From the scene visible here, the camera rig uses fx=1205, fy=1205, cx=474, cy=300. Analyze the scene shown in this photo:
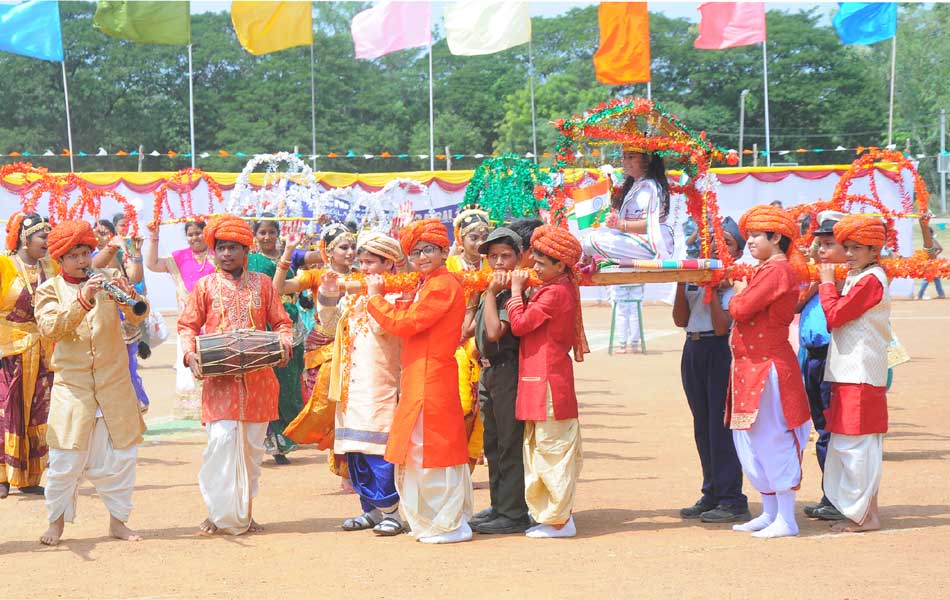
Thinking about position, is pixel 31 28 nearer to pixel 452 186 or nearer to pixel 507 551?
pixel 452 186

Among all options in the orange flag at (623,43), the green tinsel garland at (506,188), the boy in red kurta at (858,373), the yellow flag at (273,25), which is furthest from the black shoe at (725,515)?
the orange flag at (623,43)

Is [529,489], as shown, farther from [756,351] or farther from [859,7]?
[859,7]

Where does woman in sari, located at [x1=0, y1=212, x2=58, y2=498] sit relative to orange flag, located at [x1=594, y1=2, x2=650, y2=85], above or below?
below

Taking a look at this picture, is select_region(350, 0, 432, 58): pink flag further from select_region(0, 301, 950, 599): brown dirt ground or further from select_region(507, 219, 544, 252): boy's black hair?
select_region(507, 219, 544, 252): boy's black hair

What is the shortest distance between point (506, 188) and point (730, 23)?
21.2 meters

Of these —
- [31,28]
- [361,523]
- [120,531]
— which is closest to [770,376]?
[361,523]

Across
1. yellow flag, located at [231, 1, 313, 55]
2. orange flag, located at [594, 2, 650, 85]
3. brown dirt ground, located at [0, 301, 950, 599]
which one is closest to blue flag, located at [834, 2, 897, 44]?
orange flag, located at [594, 2, 650, 85]

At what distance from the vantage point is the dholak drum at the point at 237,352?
676 cm

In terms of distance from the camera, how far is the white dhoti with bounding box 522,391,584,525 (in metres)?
Answer: 6.78

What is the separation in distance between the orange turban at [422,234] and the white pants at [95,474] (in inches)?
79.5

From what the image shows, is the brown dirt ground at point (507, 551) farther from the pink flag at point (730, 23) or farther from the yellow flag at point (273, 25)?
the pink flag at point (730, 23)

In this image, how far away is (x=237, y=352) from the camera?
680cm

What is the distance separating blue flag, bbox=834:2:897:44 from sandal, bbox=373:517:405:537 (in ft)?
76.0

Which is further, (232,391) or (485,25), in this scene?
(485,25)
